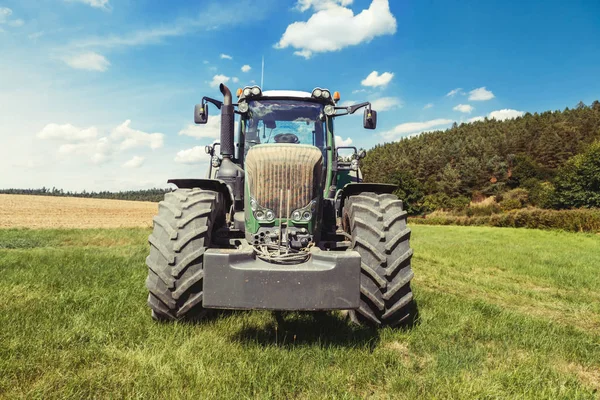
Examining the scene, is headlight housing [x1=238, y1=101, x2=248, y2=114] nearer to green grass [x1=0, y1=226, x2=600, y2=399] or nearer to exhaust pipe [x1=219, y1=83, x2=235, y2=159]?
exhaust pipe [x1=219, y1=83, x2=235, y2=159]

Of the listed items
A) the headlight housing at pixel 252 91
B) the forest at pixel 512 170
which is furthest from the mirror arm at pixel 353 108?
the forest at pixel 512 170

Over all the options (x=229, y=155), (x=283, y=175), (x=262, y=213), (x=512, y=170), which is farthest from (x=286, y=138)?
(x=512, y=170)

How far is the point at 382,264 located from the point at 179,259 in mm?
1802

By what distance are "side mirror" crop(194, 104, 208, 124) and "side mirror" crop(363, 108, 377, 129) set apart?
217 cm

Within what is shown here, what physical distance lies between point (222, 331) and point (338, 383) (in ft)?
4.31

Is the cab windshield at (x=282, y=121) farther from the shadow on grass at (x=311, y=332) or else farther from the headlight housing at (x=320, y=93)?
the shadow on grass at (x=311, y=332)

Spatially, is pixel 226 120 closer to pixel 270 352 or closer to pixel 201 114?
pixel 201 114

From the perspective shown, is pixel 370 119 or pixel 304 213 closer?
pixel 304 213

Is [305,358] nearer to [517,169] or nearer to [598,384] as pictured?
[598,384]

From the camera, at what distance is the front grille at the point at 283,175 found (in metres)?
3.74

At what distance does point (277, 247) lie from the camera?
11.6 feet

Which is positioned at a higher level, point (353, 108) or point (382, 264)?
point (353, 108)

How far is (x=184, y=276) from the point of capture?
3537 millimetres

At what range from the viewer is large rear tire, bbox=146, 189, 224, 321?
139 inches
